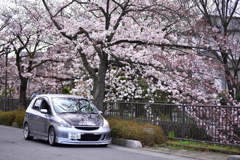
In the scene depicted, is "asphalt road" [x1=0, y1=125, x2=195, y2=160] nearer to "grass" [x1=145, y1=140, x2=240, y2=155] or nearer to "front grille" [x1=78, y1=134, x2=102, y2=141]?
"front grille" [x1=78, y1=134, x2=102, y2=141]

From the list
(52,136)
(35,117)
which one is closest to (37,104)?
(35,117)

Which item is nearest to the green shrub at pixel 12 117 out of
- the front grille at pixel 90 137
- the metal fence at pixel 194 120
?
the metal fence at pixel 194 120

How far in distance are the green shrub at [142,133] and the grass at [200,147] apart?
24 centimetres

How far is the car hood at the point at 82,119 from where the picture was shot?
1102cm

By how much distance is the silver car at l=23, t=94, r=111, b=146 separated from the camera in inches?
428

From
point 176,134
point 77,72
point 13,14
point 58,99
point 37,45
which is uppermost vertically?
point 13,14

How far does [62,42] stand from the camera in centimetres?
2006

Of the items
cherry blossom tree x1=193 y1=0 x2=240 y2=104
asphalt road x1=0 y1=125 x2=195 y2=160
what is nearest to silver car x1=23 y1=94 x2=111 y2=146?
asphalt road x1=0 y1=125 x2=195 y2=160

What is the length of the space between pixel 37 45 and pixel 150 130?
17.0 m

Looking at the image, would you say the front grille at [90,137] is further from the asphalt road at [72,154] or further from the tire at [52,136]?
the tire at [52,136]

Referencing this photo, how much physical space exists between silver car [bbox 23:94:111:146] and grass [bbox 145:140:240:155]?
191cm

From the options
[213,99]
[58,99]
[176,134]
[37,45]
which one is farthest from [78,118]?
[37,45]

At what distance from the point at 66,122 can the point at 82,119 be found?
51 cm

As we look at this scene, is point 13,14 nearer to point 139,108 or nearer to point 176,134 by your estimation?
point 139,108
